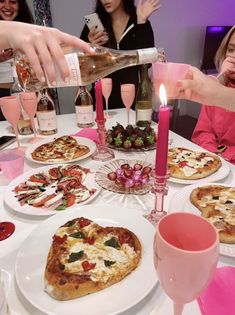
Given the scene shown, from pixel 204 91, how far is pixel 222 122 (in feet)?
2.01

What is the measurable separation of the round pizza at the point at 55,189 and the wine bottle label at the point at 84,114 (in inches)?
23.7

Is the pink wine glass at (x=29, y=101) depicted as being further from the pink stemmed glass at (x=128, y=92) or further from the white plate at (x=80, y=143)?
the pink stemmed glass at (x=128, y=92)

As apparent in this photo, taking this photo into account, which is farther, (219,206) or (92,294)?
(219,206)

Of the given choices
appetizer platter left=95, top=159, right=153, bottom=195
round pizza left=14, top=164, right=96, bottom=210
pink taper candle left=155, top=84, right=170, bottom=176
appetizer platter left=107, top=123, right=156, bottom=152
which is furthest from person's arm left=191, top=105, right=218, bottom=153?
pink taper candle left=155, top=84, right=170, bottom=176

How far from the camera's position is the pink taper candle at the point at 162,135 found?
74 cm

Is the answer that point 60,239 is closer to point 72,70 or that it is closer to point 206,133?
point 72,70

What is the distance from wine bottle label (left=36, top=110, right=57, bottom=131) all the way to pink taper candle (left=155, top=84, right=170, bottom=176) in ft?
3.34

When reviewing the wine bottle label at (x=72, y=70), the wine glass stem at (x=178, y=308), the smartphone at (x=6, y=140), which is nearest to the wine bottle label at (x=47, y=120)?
the smartphone at (x=6, y=140)

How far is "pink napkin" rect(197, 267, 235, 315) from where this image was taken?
61 cm

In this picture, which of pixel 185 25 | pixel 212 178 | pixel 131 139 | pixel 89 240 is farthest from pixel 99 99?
pixel 185 25

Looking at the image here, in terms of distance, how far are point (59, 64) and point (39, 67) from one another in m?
0.05

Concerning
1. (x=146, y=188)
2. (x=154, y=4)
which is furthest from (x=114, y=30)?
(x=146, y=188)

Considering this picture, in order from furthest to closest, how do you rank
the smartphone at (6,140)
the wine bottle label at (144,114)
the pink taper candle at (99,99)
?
1. the wine bottle label at (144,114)
2. the smartphone at (6,140)
3. the pink taper candle at (99,99)

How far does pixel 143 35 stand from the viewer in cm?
239
